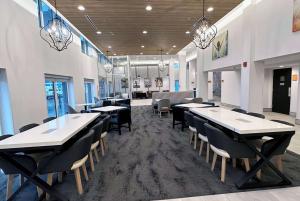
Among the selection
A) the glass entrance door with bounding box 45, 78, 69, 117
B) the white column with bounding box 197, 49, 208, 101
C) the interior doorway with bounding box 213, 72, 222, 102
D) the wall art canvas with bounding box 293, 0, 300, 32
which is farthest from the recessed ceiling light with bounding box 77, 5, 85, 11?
the interior doorway with bounding box 213, 72, 222, 102

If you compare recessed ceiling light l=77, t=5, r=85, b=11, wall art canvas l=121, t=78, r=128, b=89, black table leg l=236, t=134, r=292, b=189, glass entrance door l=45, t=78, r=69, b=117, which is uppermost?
recessed ceiling light l=77, t=5, r=85, b=11

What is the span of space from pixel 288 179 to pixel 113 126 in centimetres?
490

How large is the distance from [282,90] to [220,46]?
343 centimetres

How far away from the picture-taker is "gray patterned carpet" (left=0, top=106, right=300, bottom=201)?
2.26 meters

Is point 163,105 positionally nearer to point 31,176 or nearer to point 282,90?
point 282,90

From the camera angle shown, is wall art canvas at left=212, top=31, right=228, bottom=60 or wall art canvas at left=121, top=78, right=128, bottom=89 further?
wall art canvas at left=121, top=78, right=128, bottom=89

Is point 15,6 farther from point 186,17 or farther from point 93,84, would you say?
point 93,84

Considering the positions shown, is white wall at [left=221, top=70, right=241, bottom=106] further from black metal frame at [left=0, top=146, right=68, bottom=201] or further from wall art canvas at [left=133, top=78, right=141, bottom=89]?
wall art canvas at [left=133, top=78, right=141, bottom=89]

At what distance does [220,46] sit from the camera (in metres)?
7.48

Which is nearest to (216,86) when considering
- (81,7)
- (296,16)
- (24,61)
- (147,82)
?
(147,82)

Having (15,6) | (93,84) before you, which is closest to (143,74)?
(93,84)

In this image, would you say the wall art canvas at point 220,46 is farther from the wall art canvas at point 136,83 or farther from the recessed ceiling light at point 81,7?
the wall art canvas at point 136,83

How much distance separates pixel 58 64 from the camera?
5.89 meters

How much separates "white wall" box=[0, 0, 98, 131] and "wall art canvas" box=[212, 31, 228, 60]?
22.2ft
